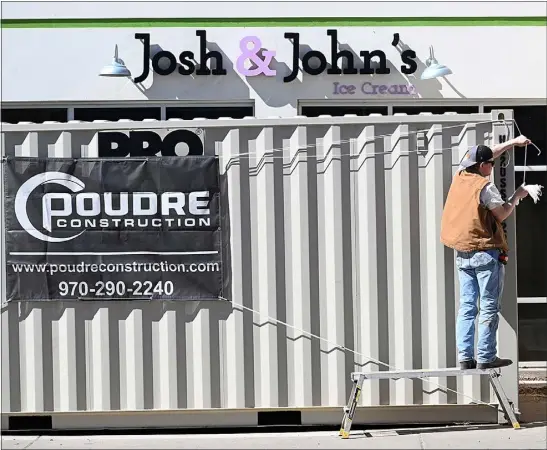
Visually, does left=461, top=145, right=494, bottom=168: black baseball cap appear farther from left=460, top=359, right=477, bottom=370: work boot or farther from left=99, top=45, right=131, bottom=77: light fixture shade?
left=99, top=45, right=131, bottom=77: light fixture shade

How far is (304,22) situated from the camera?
11773mm

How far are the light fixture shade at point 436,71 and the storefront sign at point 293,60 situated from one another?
31 centimetres

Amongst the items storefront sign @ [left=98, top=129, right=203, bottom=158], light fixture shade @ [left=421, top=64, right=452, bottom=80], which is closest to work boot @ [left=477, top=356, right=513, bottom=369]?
storefront sign @ [left=98, top=129, right=203, bottom=158]

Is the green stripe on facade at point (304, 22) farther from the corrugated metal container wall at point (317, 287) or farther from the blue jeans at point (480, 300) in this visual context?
the blue jeans at point (480, 300)

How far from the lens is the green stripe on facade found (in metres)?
11.7

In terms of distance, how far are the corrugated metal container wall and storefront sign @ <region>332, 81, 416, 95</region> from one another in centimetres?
421

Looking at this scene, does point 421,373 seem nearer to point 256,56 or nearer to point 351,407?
point 351,407

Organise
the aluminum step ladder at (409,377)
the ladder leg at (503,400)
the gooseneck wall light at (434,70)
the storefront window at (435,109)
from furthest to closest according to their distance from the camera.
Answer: the storefront window at (435,109) → the gooseneck wall light at (434,70) → the ladder leg at (503,400) → the aluminum step ladder at (409,377)

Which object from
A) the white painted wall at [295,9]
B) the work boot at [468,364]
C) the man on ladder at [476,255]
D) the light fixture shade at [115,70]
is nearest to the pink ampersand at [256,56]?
the white painted wall at [295,9]

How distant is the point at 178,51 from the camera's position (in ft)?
38.8

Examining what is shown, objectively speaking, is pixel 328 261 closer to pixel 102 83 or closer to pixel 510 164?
pixel 510 164

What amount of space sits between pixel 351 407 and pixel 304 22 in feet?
19.2

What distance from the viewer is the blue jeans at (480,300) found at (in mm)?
7359

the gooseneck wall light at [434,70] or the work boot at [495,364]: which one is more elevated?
the gooseneck wall light at [434,70]
